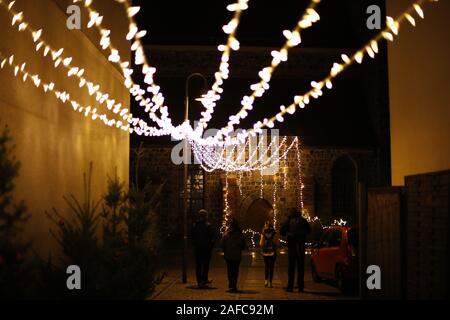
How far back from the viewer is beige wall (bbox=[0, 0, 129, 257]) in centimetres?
759

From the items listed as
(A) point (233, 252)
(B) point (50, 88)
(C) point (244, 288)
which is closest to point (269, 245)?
(A) point (233, 252)

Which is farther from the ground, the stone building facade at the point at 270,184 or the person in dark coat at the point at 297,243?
the stone building facade at the point at 270,184

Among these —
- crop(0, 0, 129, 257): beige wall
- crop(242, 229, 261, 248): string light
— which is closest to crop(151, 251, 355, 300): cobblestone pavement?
crop(0, 0, 129, 257): beige wall

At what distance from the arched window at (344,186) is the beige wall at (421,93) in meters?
14.5

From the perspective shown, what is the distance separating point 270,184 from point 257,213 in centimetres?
142

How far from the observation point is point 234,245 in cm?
1292

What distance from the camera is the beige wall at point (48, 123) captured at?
7.59m

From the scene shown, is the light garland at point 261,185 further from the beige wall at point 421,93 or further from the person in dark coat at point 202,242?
the beige wall at point 421,93

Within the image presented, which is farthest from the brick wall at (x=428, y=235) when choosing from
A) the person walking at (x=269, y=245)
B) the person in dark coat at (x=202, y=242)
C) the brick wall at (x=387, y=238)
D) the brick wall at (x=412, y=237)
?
the person in dark coat at (x=202, y=242)

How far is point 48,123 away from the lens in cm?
874

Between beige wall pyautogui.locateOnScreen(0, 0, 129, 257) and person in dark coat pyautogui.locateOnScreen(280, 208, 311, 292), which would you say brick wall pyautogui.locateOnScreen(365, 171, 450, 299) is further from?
beige wall pyautogui.locateOnScreen(0, 0, 129, 257)

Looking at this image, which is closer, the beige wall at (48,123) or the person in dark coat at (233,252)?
the beige wall at (48,123)

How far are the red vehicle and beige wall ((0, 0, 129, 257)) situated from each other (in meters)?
5.42
